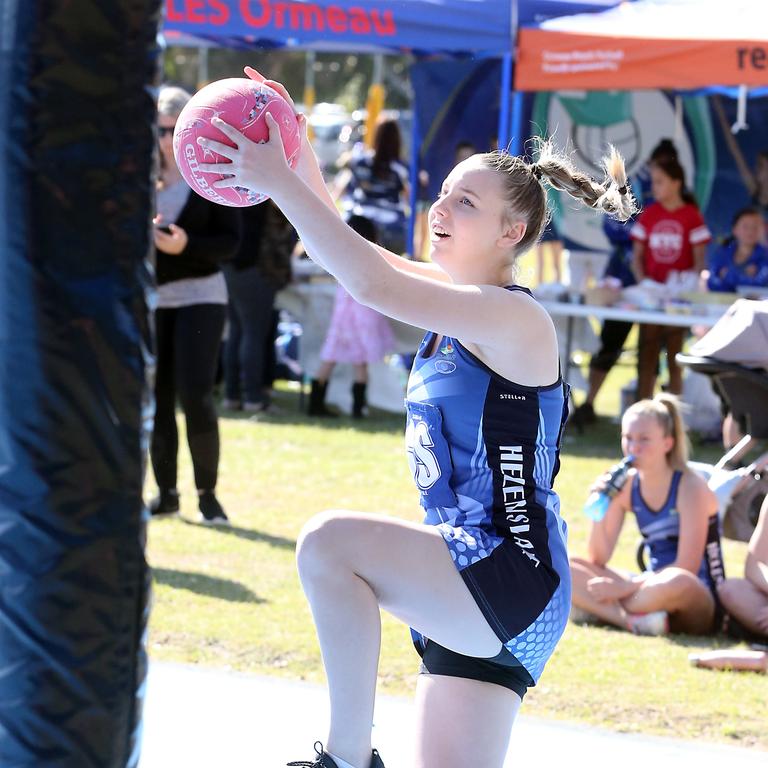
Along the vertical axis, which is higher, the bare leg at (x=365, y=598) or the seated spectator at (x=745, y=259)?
the seated spectator at (x=745, y=259)

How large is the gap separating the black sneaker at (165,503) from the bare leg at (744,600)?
9.81 ft

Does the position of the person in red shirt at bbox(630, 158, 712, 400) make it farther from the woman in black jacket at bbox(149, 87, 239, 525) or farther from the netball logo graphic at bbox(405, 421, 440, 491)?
the netball logo graphic at bbox(405, 421, 440, 491)

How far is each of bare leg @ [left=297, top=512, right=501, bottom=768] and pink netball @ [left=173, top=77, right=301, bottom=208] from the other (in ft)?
2.36

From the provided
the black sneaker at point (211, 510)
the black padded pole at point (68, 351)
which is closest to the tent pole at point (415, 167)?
the black sneaker at point (211, 510)

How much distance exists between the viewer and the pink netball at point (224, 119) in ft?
8.48

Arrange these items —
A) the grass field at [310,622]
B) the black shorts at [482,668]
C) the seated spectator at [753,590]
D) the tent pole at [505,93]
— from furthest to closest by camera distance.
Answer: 1. the tent pole at [505,93]
2. the seated spectator at [753,590]
3. the grass field at [310,622]
4. the black shorts at [482,668]

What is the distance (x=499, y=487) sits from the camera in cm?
288

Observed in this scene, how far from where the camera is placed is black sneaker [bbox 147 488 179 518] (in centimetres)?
712

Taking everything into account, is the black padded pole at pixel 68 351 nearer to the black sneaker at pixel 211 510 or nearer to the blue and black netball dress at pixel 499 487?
the blue and black netball dress at pixel 499 487

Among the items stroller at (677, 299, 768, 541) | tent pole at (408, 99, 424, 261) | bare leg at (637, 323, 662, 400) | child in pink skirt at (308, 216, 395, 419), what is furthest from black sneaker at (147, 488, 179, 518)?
tent pole at (408, 99, 424, 261)

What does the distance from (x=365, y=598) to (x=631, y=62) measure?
7.76 m

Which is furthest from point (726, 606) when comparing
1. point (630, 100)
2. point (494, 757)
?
point (630, 100)

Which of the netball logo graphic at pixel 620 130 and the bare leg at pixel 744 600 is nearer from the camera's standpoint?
the bare leg at pixel 744 600

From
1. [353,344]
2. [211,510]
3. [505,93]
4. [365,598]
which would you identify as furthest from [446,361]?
[353,344]
